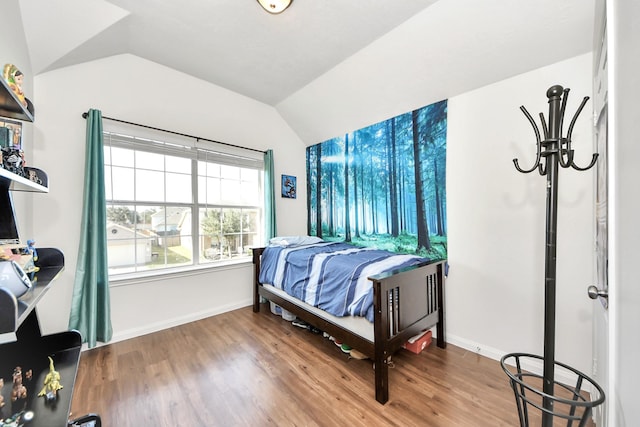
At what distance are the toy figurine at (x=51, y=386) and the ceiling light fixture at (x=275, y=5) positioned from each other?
7.63 ft

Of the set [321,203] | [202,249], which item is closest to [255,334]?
[202,249]

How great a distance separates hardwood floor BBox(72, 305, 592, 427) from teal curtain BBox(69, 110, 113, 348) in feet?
0.81

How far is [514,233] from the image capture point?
198 centimetres

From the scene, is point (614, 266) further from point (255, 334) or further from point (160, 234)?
point (160, 234)

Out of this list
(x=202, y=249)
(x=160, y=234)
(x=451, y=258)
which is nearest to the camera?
(x=451, y=258)

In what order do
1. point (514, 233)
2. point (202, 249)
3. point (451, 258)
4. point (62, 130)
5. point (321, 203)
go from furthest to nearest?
point (321, 203) < point (202, 249) < point (451, 258) < point (62, 130) < point (514, 233)

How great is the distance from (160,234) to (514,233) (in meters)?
3.37

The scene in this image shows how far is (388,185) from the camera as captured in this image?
2805 mm

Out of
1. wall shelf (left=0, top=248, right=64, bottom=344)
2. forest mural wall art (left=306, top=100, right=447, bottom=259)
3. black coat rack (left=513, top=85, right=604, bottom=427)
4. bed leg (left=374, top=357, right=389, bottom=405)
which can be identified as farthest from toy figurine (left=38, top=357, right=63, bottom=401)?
forest mural wall art (left=306, top=100, right=447, bottom=259)

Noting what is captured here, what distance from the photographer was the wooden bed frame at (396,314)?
63.9 inches

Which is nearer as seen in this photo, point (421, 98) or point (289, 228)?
point (421, 98)

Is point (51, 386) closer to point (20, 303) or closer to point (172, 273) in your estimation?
point (20, 303)

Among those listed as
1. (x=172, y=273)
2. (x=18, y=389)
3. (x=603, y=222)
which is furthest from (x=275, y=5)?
(x=172, y=273)

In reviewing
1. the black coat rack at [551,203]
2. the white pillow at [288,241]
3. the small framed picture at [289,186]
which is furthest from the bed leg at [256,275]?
the black coat rack at [551,203]
